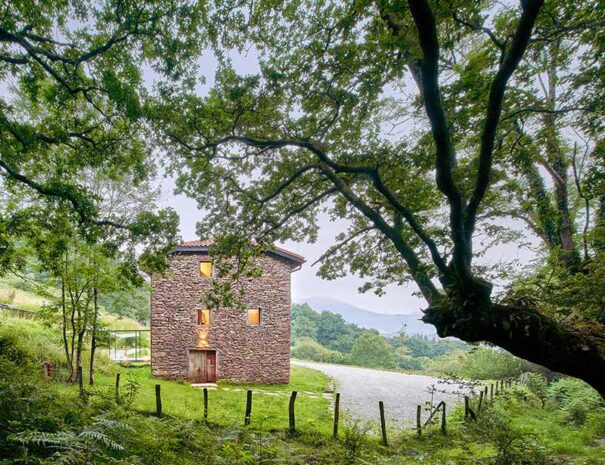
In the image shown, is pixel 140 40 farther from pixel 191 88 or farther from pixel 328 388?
pixel 328 388

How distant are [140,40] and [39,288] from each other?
373 inches

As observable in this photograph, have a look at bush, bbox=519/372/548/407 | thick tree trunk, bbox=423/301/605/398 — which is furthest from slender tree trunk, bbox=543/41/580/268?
bush, bbox=519/372/548/407

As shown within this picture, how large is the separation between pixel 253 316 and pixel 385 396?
24.9ft

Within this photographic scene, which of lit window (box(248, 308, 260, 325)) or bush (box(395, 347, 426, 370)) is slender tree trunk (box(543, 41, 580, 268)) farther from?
bush (box(395, 347, 426, 370))

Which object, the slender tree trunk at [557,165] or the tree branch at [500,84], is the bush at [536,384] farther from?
the tree branch at [500,84]

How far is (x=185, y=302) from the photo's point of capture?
1647cm

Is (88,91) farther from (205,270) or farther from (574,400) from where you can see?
(574,400)

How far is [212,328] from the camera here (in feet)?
54.1

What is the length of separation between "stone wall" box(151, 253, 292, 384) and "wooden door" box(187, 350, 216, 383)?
0.87 ft

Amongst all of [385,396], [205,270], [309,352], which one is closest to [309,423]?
[385,396]

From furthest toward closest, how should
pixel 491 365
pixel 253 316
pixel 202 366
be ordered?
1. pixel 491 365
2. pixel 253 316
3. pixel 202 366

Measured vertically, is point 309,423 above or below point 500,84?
below

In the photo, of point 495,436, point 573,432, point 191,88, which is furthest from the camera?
point 573,432

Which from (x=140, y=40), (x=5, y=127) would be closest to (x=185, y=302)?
(x=5, y=127)
